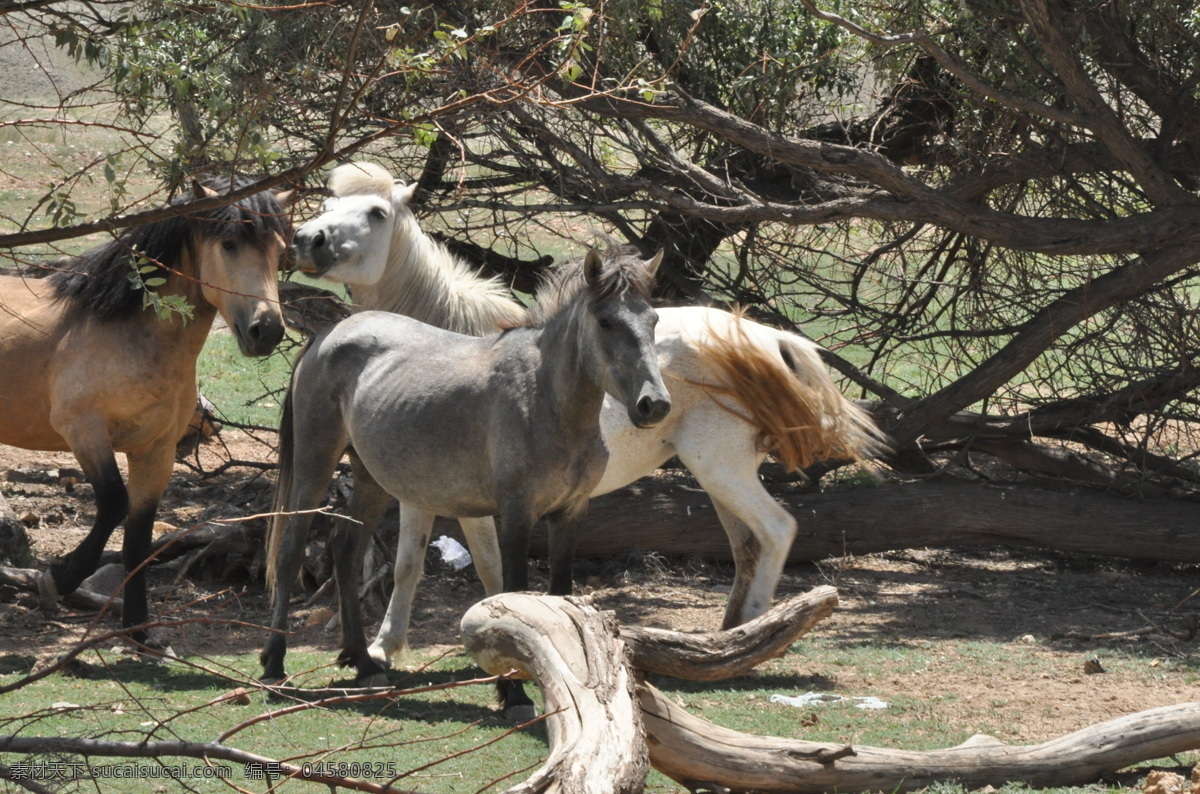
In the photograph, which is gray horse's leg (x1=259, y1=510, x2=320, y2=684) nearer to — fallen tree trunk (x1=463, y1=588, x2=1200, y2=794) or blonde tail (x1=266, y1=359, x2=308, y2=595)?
blonde tail (x1=266, y1=359, x2=308, y2=595)

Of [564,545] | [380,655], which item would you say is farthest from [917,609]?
[380,655]

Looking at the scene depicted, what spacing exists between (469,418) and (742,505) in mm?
1704

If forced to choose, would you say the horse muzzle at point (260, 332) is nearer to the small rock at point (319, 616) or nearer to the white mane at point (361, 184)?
the white mane at point (361, 184)

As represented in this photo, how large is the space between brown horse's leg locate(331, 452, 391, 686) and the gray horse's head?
1526mm

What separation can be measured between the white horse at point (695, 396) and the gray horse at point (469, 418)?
55cm

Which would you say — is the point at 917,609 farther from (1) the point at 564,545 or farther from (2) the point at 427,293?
(2) the point at 427,293

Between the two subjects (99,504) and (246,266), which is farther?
(99,504)

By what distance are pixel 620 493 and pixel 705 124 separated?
108 inches

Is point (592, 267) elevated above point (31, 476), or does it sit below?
above

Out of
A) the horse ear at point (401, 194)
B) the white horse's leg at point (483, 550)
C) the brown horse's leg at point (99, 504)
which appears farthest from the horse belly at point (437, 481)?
the horse ear at point (401, 194)

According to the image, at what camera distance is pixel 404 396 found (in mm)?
5281

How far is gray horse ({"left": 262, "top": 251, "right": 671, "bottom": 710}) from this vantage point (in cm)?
464

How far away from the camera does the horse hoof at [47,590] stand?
6.28 metres

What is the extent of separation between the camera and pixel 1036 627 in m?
7.00
